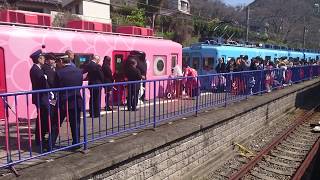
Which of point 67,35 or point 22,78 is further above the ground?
point 67,35

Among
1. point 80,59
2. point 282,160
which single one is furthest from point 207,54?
point 80,59

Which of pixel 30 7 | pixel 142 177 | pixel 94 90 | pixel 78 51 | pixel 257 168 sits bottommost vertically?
pixel 257 168

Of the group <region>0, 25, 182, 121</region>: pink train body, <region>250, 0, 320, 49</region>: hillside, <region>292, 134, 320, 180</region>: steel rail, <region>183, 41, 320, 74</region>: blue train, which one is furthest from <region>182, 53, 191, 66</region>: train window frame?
<region>250, 0, 320, 49</region>: hillside

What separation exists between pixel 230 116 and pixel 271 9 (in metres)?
67.4

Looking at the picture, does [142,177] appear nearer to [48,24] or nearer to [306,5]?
[48,24]

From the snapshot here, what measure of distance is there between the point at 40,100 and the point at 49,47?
456cm

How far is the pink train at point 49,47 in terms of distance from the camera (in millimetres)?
9516

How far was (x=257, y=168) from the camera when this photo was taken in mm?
10867

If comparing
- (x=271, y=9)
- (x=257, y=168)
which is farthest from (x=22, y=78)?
(x=271, y=9)

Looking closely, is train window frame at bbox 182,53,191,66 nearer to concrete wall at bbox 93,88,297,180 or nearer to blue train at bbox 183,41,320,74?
blue train at bbox 183,41,320,74

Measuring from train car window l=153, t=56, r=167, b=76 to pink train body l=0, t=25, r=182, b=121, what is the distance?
276mm

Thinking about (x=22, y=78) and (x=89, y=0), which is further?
(x=89, y=0)

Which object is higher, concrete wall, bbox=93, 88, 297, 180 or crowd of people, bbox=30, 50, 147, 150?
crowd of people, bbox=30, 50, 147, 150

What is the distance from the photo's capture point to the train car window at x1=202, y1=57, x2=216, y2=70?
20.9 m
